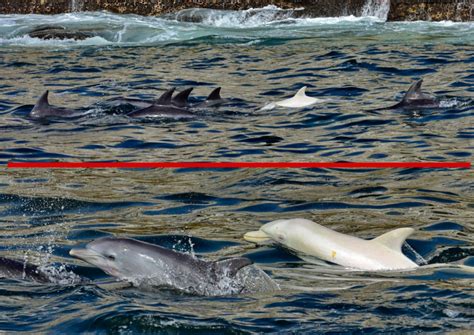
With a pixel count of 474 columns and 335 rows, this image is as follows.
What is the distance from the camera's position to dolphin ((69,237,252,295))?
239 inches

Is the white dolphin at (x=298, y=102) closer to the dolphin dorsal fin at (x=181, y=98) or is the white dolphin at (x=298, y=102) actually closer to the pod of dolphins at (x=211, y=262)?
the dolphin dorsal fin at (x=181, y=98)

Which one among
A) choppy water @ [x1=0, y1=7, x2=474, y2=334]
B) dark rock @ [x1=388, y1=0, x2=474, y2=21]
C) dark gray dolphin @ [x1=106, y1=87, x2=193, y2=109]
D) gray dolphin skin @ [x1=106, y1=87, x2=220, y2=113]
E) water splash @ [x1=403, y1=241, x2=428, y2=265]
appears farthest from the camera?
dark rock @ [x1=388, y1=0, x2=474, y2=21]

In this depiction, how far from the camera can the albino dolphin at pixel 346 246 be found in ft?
22.4

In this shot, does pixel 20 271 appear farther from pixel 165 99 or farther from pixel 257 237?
pixel 165 99

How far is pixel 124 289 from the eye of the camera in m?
6.30

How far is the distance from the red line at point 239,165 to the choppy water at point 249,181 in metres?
0.24

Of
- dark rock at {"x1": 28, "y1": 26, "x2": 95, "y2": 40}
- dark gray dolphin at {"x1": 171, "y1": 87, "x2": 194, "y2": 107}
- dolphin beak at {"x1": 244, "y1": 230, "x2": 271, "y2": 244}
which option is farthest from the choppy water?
dark rock at {"x1": 28, "y1": 26, "x2": 95, "y2": 40}

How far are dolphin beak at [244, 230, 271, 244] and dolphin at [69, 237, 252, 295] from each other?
1.42 meters

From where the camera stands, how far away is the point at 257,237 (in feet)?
25.3

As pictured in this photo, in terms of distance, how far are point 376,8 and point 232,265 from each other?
24037 millimetres

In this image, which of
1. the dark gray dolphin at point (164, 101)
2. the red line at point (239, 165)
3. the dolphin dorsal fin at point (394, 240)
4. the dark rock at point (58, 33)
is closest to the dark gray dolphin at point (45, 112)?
the dark gray dolphin at point (164, 101)

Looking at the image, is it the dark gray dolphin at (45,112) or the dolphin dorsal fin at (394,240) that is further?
the dark gray dolphin at (45,112)

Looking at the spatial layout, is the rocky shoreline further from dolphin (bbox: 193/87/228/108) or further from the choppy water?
dolphin (bbox: 193/87/228/108)

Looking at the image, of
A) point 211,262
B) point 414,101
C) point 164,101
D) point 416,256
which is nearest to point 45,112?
point 164,101
